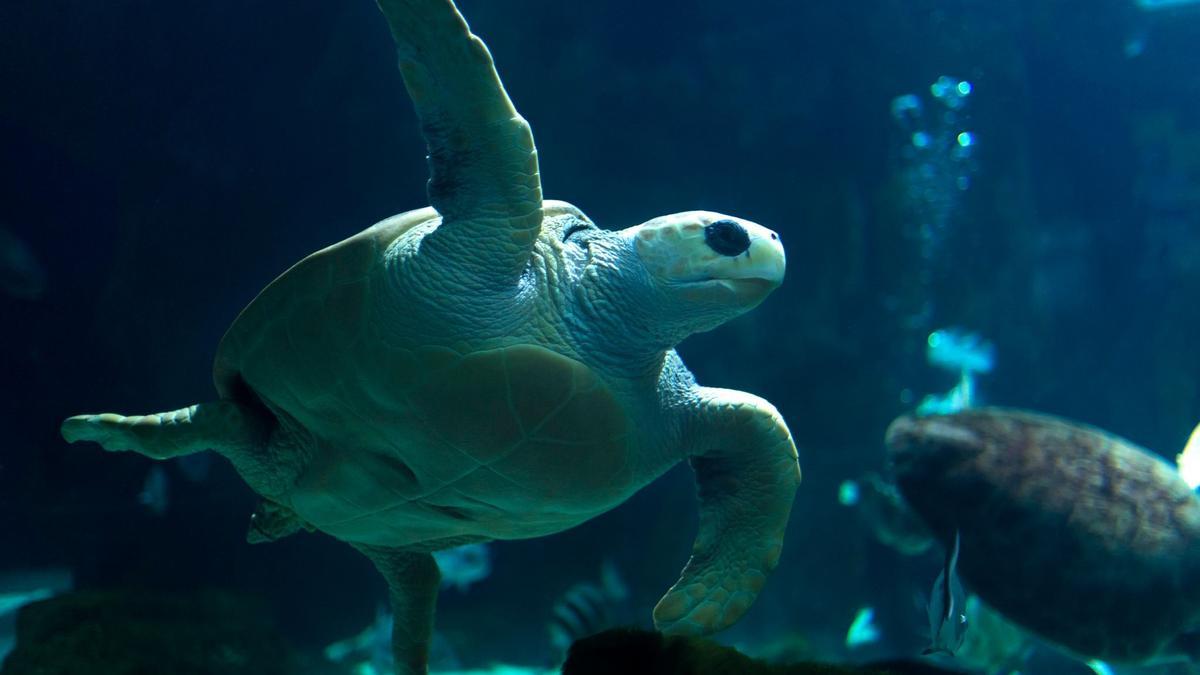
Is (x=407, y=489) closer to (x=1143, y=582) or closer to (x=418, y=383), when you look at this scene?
(x=418, y=383)

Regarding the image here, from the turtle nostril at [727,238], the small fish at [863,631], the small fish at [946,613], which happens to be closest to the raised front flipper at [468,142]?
the turtle nostril at [727,238]

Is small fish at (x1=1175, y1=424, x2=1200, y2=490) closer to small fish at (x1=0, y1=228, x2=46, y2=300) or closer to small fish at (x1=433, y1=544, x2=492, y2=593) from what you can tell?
small fish at (x1=433, y1=544, x2=492, y2=593)

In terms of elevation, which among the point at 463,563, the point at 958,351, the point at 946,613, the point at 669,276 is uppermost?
the point at 669,276

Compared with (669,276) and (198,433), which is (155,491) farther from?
(669,276)

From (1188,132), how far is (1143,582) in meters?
11.3

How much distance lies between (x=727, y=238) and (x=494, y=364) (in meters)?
0.92

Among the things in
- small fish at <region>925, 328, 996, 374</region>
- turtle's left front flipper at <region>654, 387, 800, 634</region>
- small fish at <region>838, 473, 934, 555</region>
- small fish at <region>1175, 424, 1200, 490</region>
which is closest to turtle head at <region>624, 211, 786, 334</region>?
turtle's left front flipper at <region>654, 387, 800, 634</region>

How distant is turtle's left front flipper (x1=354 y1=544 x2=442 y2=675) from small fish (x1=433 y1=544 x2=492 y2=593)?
2.83 metres

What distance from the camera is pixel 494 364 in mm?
2303

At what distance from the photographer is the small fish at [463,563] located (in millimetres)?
6855

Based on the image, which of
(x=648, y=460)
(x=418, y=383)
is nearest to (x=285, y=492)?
(x=418, y=383)

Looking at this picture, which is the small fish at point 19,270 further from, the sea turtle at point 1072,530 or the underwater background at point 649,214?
the sea turtle at point 1072,530

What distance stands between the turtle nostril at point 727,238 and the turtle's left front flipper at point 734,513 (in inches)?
23.8

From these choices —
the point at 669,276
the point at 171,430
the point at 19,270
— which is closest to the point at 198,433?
the point at 171,430
